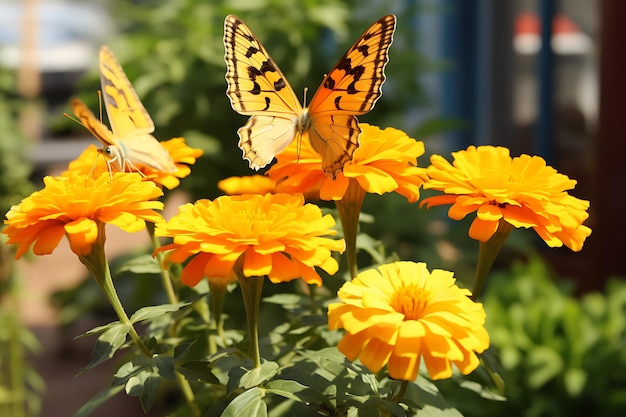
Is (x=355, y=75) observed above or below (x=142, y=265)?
above

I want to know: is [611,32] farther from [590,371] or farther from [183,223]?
[183,223]

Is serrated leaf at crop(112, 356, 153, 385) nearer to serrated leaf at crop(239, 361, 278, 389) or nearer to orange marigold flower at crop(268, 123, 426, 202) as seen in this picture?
serrated leaf at crop(239, 361, 278, 389)

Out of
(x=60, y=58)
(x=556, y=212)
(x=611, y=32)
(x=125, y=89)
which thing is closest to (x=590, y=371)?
(x=611, y=32)

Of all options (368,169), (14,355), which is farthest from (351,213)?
(14,355)

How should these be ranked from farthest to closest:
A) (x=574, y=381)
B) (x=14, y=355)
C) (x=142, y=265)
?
(x=14, y=355), (x=574, y=381), (x=142, y=265)

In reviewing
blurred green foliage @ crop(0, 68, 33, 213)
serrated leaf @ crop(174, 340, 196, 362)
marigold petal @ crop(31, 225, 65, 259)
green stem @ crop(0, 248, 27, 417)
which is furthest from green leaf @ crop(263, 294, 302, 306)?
blurred green foliage @ crop(0, 68, 33, 213)

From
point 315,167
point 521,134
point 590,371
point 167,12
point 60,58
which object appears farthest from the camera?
point 60,58

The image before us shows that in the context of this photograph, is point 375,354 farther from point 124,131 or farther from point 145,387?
point 124,131
